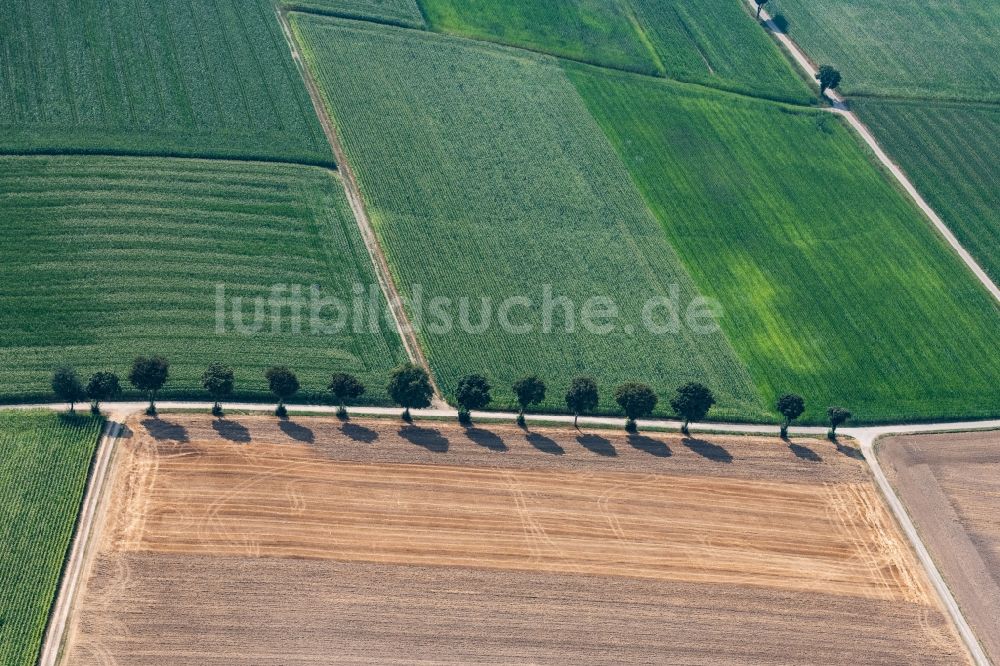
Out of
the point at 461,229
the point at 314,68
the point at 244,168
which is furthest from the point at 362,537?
the point at 314,68

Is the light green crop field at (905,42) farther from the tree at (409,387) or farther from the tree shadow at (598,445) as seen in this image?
the tree at (409,387)

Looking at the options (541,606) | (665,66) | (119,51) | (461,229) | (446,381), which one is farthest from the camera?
(665,66)

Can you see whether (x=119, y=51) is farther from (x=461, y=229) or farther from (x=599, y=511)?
(x=599, y=511)

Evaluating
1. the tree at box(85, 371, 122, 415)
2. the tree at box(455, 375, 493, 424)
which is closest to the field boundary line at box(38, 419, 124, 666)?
the tree at box(85, 371, 122, 415)

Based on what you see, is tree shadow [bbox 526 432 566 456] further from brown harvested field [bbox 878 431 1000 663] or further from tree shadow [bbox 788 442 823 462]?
brown harvested field [bbox 878 431 1000 663]

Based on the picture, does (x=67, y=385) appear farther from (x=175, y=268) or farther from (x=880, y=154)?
(x=880, y=154)
